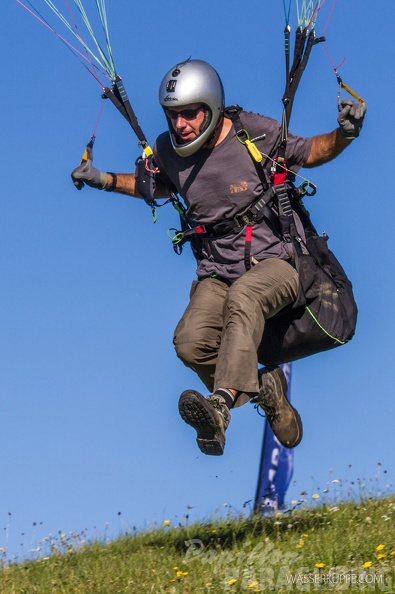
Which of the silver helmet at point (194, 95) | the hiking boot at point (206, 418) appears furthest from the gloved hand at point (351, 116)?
the hiking boot at point (206, 418)

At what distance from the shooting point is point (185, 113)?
784 centimetres

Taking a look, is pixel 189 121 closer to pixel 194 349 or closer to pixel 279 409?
pixel 194 349

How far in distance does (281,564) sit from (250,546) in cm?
70

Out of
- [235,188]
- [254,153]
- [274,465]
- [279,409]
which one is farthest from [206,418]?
[274,465]

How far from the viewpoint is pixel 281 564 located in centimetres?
706

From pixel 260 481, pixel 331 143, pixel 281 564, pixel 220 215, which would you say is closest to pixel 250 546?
pixel 281 564

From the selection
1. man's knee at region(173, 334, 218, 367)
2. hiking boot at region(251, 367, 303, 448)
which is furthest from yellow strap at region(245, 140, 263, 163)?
hiking boot at region(251, 367, 303, 448)

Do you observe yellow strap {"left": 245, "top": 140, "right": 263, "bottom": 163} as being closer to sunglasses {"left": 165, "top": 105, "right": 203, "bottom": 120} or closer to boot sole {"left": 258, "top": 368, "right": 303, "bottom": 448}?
sunglasses {"left": 165, "top": 105, "right": 203, "bottom": 120}

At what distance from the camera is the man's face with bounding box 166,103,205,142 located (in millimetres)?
7770

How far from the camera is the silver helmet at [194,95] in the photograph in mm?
7742

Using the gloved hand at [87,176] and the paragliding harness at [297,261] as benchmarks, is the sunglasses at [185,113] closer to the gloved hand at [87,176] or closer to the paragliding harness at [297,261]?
the paragliding harness at [297,261]

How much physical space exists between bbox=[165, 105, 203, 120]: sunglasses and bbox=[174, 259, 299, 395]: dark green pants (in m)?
1.00

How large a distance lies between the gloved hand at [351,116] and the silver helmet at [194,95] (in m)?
0.80

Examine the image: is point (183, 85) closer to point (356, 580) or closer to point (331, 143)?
point (331, 143)
